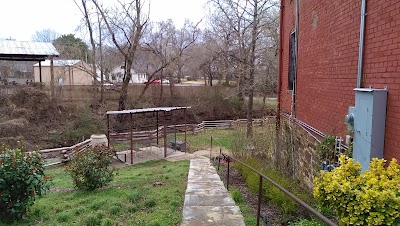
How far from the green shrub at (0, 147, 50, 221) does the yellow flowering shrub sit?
15.2 feet

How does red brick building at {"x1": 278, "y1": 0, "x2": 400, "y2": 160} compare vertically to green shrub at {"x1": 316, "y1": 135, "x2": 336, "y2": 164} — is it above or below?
above

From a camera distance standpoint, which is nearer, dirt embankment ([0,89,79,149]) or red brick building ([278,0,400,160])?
red brick building ([278,0,400,160])

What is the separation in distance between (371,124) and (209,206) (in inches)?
115

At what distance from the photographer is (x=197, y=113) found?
96.7 ft

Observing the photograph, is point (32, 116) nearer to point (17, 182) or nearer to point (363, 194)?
point (17, 182)

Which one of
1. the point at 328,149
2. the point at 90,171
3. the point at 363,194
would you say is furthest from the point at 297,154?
the point at 363,194

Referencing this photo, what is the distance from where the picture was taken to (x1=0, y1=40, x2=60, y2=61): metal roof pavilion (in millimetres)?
20266

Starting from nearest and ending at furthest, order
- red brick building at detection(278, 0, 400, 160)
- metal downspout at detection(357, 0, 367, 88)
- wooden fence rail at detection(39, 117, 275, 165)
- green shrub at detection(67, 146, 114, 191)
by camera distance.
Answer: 1. red brick building at detection(278, 0, 400, 160)
2. metal downspout at detection(357, 0, 367, 88)
3. green shrub at detection(67, 146, 114, 191)
4. wooden fence rail at detection(39, 117, 275, 165)

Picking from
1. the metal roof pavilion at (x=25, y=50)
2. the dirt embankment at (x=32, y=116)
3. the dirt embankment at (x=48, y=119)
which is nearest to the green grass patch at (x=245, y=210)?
the dirt embankment at (x=48, y=119)

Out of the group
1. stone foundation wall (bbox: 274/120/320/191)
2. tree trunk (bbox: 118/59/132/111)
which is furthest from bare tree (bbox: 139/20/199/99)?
stone foundation wall (bbox: 274/120/320/191)

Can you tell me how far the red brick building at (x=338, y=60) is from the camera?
364 cm

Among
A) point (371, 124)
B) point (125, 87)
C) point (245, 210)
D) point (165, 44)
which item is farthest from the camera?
point (165, 44)

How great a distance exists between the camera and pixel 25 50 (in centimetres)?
2072

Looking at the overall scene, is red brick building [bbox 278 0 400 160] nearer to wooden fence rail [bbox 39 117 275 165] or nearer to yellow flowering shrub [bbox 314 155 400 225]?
yellow flowering shrub [bbox 314 155 400 225]
